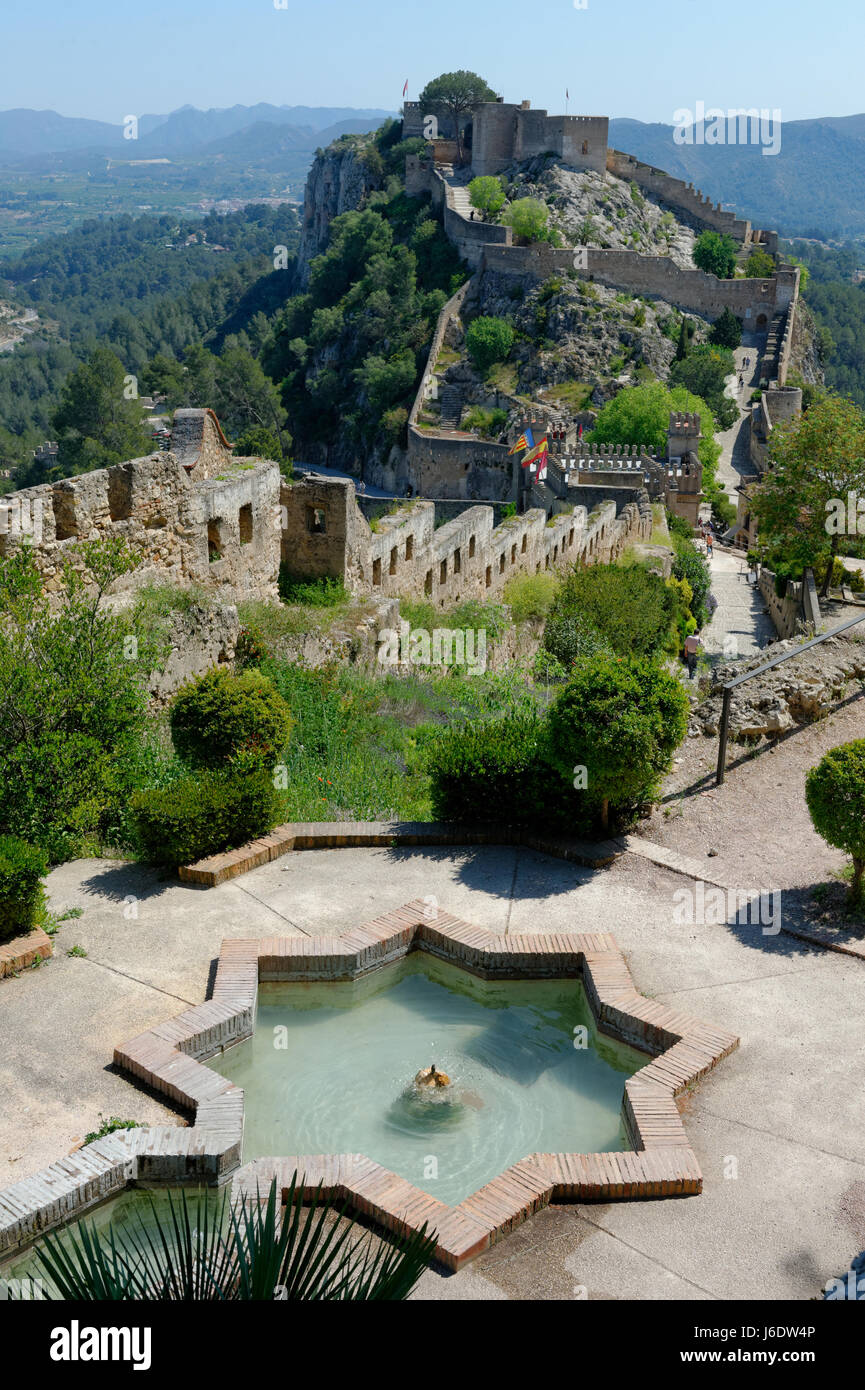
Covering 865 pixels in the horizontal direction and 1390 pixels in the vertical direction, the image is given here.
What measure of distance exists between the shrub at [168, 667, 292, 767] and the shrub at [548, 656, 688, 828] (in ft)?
9.54

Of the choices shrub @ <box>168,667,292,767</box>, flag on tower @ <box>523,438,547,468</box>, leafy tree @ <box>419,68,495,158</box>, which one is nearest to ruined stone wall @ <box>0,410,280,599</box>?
shrub @ <box>168,667,292,767</box>

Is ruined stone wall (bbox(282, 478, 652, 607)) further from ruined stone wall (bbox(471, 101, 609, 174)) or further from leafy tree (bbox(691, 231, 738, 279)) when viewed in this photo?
ruined stone wall (bbox(471, 101, 609, 174))

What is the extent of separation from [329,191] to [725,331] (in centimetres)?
5702

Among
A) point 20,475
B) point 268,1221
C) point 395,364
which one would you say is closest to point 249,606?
point 268,1221

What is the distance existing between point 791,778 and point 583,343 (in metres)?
60.7

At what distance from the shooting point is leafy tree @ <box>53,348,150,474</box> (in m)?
78.5

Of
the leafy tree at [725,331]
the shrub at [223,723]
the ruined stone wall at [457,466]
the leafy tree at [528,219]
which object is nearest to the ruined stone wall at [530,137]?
the leafy tree at [528,219]

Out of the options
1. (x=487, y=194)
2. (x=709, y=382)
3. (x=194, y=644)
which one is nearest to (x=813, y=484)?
(x=194, y=644)

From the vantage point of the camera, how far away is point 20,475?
281 feet

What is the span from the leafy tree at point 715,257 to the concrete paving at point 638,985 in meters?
78.0

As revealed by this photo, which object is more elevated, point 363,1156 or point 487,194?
point 487,194

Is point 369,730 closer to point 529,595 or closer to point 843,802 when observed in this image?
point 843,802

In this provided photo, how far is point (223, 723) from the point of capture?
1215 cm
